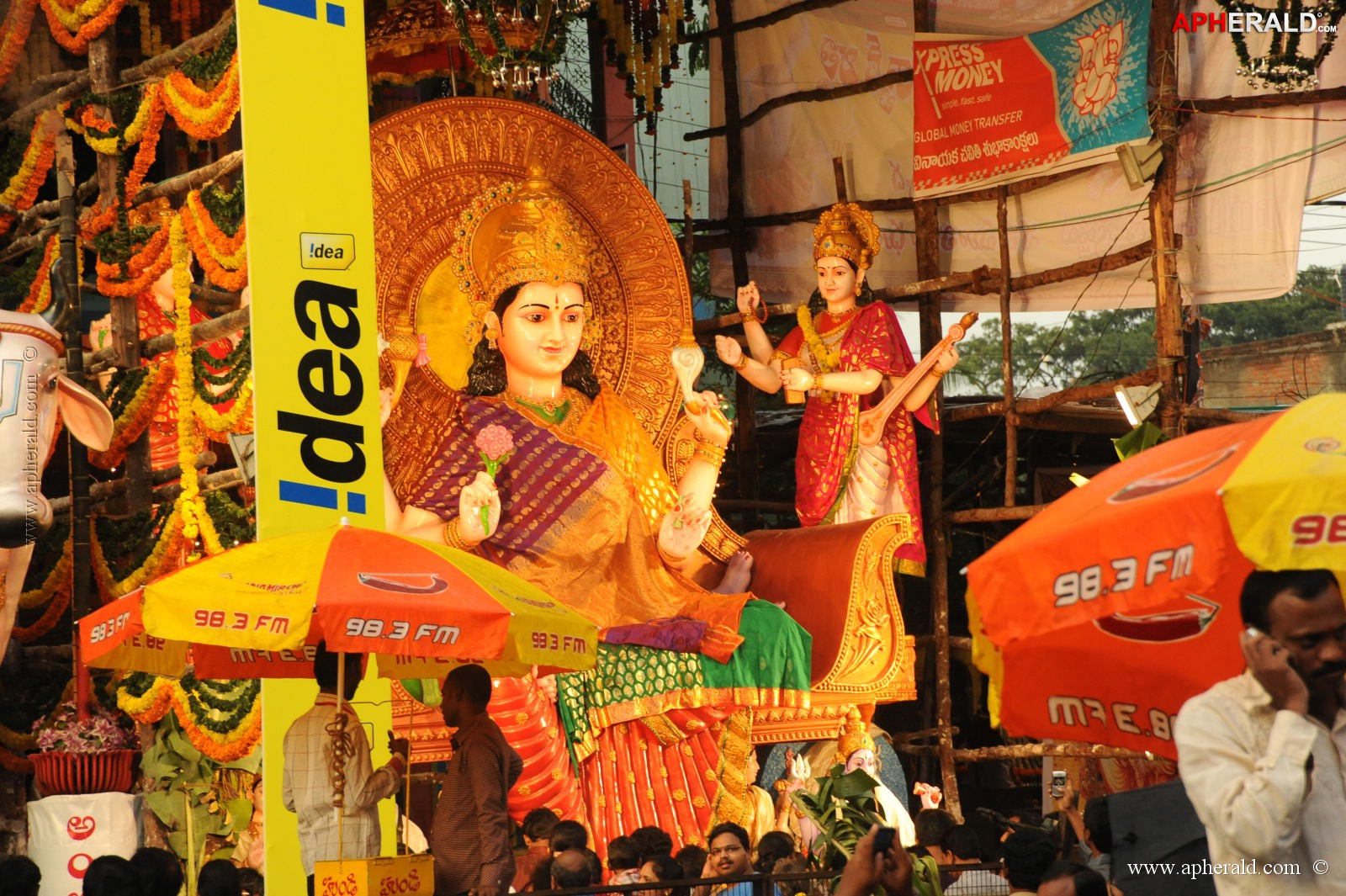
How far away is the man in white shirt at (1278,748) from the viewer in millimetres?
3424

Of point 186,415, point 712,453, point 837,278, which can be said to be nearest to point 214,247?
point 186,415

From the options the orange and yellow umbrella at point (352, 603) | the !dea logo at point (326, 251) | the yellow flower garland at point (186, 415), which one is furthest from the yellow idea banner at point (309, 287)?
the yellow flower garland at point (186, 415)

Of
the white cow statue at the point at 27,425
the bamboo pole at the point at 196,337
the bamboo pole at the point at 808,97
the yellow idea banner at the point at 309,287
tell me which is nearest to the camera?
the yellow idea banner at the point at 309,287

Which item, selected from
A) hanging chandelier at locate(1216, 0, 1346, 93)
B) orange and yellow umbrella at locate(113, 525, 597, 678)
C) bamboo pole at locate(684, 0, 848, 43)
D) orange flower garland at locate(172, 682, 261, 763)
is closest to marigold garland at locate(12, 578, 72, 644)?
orange flower garland at locate(172, 682, 261, 763)

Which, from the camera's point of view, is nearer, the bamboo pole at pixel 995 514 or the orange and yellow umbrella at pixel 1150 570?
the orange and yellow umbrella at pixel 1150 570

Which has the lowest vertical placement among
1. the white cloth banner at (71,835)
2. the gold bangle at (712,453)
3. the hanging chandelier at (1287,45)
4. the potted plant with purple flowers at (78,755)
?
the white cloth banner at (71,835)

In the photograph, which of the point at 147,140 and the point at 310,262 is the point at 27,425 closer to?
the point at 310,262

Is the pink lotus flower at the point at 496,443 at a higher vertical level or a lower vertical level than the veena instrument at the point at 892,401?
lower

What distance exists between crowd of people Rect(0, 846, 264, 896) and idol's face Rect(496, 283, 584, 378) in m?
5.15

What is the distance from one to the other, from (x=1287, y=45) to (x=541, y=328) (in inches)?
163

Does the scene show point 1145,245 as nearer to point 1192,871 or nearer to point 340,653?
point 340,653

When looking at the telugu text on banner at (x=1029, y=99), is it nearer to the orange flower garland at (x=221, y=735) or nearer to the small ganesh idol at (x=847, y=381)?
the small ganesh idol at (x=847, y=381)

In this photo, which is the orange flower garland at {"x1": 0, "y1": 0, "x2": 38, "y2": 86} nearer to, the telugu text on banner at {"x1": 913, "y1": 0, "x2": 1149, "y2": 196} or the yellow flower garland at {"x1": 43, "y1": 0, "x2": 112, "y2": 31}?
the yellow flower garland at {"x1": 43, "y1": 0, "x2": 112, "y2": 31}

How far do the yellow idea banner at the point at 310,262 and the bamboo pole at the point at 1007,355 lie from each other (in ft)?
14.0
